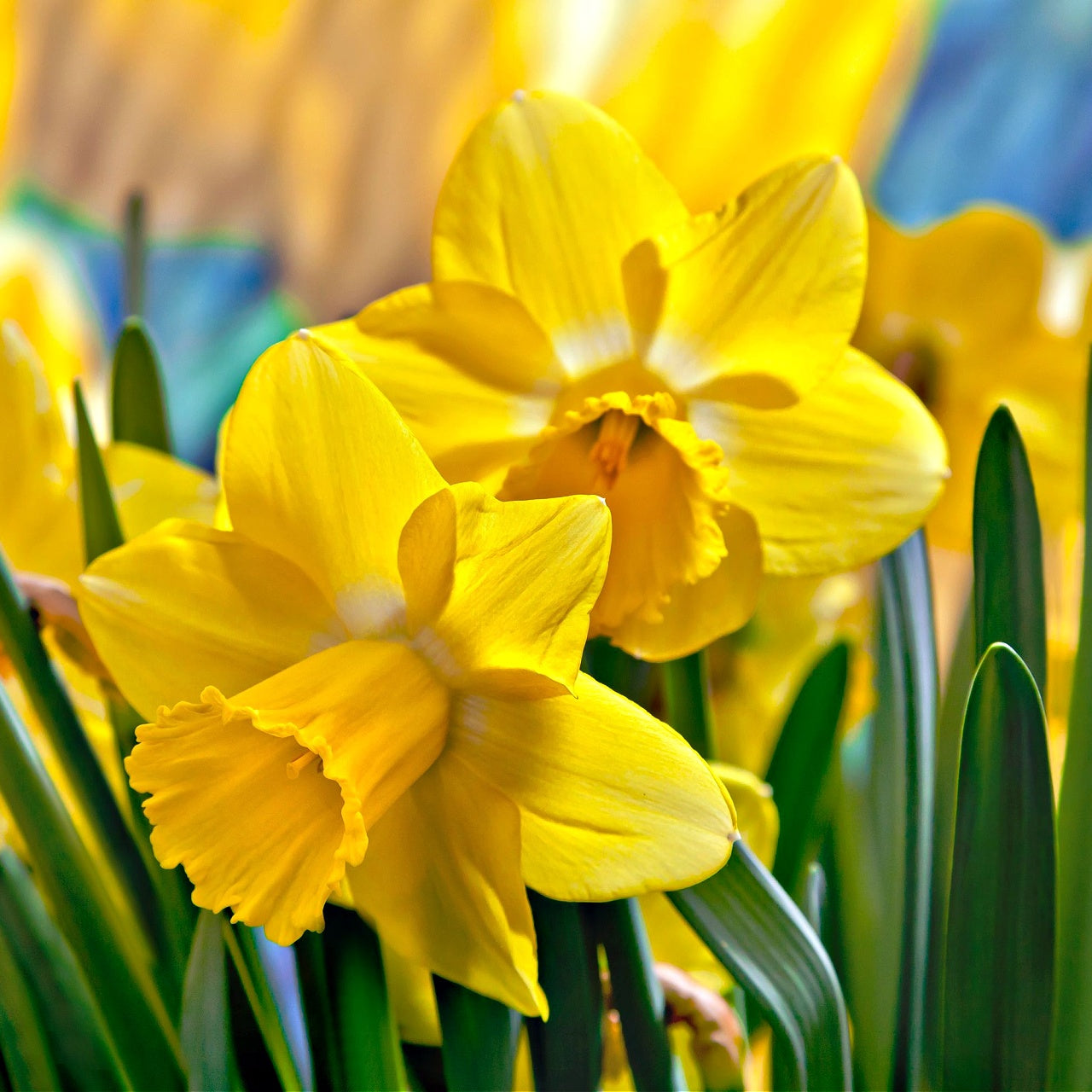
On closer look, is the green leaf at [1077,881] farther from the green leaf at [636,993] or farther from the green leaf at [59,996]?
the green leaf at [59,996]

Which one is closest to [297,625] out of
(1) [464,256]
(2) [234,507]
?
(2) [234,507]

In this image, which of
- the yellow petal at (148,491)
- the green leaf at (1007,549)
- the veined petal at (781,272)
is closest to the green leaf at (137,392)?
the yellow petal at (148,491)

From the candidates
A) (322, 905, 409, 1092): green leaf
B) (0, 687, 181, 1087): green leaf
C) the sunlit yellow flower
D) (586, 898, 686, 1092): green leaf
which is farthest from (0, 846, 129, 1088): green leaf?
the sunlit yellow flower

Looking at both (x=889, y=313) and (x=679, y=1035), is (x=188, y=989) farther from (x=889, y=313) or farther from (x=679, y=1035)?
(x=889, y=313)

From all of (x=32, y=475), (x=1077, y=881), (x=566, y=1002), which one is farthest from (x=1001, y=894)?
(x=32, y=475)

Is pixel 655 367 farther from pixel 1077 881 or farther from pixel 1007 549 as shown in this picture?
pixel 1077 881
